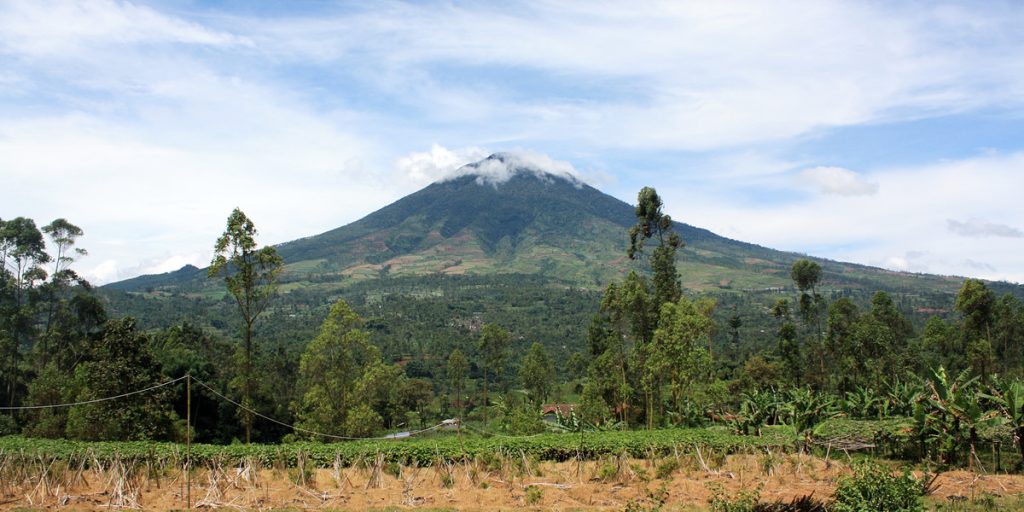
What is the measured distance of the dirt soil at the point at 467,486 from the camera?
49.1 feet

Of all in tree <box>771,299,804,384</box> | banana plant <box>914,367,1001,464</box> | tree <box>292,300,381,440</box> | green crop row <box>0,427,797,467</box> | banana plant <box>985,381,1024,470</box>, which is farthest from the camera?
tree <box>771,299,804,384</box>

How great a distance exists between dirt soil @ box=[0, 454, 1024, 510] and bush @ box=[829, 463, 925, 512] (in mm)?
4831

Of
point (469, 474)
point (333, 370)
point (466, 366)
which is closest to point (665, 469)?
point (469, 474)

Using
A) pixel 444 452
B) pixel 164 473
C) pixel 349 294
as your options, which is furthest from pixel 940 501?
pixel 349 294

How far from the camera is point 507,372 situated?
69.2 m

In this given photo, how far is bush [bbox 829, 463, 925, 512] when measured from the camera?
9469mm

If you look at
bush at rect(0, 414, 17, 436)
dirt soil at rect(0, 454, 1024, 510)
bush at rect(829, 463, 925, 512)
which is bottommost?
bush at rect(0, 414, 17, 436)

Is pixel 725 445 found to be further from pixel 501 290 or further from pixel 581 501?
pixel 501 290

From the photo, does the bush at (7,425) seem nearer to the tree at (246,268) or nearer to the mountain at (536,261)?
the tree at (246,268)

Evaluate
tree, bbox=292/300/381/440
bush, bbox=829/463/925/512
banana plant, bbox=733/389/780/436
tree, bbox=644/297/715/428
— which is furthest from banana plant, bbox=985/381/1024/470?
tree, bbox=292/300/381/440

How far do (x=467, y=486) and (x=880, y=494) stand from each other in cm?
967

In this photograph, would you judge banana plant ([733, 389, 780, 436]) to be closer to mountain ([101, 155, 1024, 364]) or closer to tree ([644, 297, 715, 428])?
tree ([644, 297, 715, 428])

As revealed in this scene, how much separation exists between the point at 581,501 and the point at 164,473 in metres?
10.6

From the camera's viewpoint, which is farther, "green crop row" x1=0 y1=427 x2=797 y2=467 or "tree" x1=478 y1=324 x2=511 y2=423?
"tree" x1=478 y1=324 x2=511 y2=423
